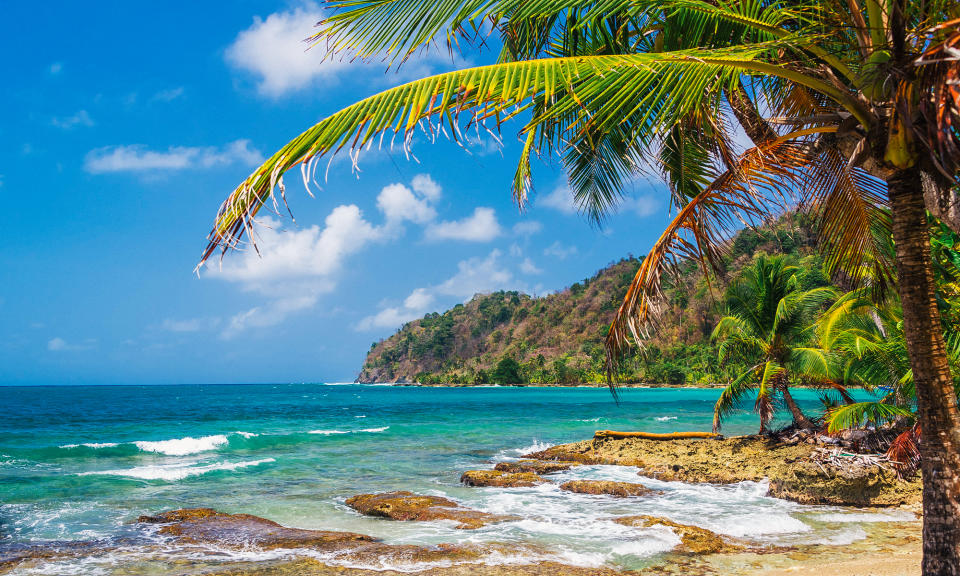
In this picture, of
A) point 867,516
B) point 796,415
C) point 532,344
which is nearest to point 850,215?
point 867,516

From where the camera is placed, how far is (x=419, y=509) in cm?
974

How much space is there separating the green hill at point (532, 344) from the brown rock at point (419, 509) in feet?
208

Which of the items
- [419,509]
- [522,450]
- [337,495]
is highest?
[419,509]

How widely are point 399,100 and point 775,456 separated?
13325mm

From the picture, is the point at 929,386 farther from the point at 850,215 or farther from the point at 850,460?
the point at 850,460

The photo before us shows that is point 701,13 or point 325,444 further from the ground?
point 701,13

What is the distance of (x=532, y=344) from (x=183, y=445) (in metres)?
92.2

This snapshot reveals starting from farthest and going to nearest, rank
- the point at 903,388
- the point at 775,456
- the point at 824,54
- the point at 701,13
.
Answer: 1. the point at 775,456
2. the point at 903,388
3. the point at 701,13
4. the point at 824,54

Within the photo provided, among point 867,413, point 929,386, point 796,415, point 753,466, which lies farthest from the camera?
point 796,415

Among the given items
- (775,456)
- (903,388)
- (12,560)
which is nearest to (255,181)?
(12,560)

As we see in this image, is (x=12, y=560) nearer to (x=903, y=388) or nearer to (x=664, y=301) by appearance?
(x=664, y=301)

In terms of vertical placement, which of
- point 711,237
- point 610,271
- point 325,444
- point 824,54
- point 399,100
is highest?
point 610,271

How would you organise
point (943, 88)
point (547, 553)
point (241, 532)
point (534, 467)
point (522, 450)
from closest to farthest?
point (943, 88), point (547, 553), point (241, 532), point (534, 467), point (522, 450)

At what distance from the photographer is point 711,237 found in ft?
15.0
